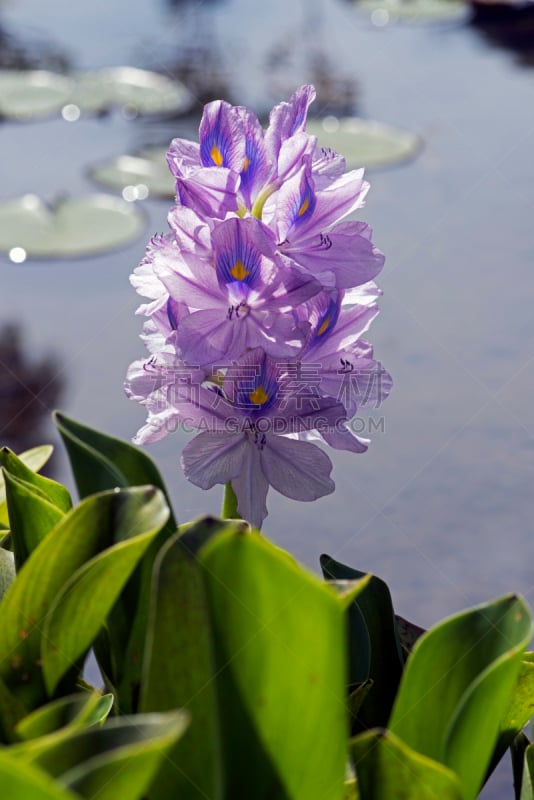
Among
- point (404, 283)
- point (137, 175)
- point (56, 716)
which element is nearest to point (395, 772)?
point (56, 716)

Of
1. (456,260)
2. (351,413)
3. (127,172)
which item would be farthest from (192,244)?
(127,172)

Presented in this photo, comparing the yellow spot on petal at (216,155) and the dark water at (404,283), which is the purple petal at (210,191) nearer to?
the yellow spot on petal at (216,155)

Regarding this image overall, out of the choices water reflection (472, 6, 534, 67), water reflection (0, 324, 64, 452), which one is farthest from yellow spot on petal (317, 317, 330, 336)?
water reflection (472, 6, 534, 67)

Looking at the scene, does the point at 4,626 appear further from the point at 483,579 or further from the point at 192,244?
the point at 483,579

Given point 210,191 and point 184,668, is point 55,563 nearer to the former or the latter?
point 184,668

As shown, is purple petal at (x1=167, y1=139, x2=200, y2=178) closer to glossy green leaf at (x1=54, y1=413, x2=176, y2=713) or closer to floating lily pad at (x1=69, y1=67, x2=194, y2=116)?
glossy green leaf at (x1=54, y1=413, x2=176, y2=713)

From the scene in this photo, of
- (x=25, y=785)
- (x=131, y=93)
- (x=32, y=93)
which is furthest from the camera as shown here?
(x=131, y=93)

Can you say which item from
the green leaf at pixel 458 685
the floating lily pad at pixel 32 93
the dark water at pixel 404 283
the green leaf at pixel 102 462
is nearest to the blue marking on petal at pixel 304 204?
the green leaf at pixel 102 462
